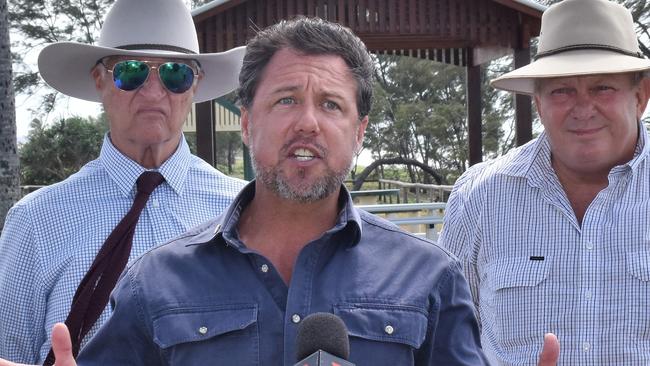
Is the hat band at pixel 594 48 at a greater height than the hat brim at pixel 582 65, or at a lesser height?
greater

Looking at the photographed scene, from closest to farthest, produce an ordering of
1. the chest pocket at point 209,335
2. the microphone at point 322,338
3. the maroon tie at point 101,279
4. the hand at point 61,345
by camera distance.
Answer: the microphone at point 322,338
the hand at point 61,345
the chest pocket at point 209,335
the maroon tie at point 101,279

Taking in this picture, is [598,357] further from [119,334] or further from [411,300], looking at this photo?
[119,334]

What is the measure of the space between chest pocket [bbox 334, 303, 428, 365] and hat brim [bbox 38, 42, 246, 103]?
1.69 meters

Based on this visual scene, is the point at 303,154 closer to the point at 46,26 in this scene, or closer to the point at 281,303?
the point at 281,303

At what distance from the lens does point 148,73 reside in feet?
10.9

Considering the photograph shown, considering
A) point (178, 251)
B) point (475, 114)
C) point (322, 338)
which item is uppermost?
point (475, 114)

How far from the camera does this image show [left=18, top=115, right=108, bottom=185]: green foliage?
84.0 feet

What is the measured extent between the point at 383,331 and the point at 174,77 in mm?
1690

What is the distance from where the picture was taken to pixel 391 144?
3238cm

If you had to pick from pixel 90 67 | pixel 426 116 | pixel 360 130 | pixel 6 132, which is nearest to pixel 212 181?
pixel 90 67

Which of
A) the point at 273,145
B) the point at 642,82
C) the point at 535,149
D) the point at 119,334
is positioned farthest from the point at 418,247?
the point at 642,82

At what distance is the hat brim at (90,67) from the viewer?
3447 millimetres

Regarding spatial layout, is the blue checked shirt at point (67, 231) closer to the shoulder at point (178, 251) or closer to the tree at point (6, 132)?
the shoulder at point (178, 251)

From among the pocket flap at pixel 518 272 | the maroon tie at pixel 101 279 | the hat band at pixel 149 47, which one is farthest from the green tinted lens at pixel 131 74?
the pocket flap at pixel 518 272
